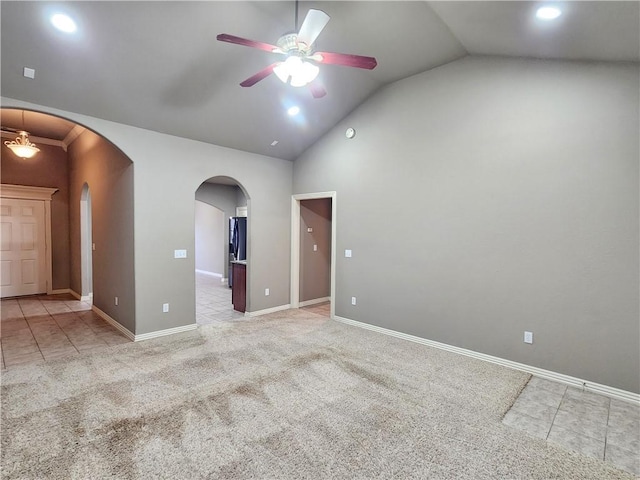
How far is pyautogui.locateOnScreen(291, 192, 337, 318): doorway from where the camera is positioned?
6.05 meters

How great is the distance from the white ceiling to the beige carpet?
301cm

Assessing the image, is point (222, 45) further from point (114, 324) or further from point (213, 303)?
point (213, 303)

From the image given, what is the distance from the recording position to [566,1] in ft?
7.75

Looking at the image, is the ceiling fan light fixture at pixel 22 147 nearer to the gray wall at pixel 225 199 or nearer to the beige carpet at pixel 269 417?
the gray wall at pixel 225 199

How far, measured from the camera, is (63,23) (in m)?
2.68

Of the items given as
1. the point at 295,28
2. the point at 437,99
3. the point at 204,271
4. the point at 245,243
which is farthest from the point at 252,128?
the point at 204,271

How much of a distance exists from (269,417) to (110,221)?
13.4 feet

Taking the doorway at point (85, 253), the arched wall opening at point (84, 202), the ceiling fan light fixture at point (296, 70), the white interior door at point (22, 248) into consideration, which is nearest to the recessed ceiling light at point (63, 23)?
the arched wall opening at point (84, 202)

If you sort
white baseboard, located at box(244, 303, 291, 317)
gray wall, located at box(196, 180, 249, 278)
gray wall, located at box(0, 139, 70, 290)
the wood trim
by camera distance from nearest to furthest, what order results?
white baseboard, located at box(244, 303, 291, 317) → the wood trim → gray wall, located at box(0, 139, 70, 290) → gray wall, located at box(196, 180, 249, 278)

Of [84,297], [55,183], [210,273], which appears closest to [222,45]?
[84,297]

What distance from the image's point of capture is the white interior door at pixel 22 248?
6.66 meters

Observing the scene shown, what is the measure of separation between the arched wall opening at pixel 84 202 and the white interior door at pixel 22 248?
23 centimetres

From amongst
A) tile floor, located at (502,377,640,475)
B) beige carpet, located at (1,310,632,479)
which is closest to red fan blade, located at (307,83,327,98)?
beige carpet, located at (1,310,632,479)

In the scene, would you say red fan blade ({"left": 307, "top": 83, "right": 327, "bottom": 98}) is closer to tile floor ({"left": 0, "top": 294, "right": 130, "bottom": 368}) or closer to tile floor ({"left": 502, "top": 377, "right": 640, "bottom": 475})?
tile floor ({"left": 502, "top": 377, "right": 640, "bottom": 475})
